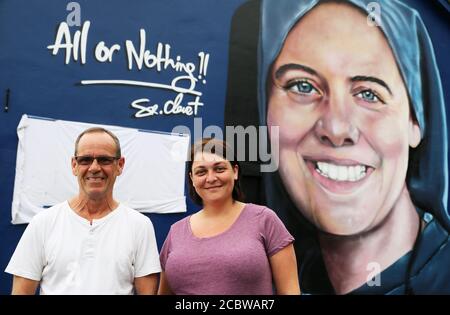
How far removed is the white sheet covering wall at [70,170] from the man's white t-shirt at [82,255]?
2.72 meters

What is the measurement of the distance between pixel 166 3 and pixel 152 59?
2.38 feet

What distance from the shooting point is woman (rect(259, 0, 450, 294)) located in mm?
5414

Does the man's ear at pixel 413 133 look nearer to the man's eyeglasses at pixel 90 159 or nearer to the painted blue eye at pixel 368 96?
the painted blue eye at pixel 368 96

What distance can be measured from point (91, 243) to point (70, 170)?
114 inches

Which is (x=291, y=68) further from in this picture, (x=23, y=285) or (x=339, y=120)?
(x=23, y=285)

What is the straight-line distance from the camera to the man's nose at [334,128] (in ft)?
18.0

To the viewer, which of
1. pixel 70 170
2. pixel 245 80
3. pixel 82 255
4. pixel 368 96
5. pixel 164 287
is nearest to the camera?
pixel 82 255

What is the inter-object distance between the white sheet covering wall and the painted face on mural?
1.33 m

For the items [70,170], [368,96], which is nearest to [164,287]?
[70,170]

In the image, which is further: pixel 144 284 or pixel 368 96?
pixel 368 96

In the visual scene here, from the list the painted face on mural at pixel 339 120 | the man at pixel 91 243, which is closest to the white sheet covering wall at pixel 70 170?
the painted face on mural at pixel 339 120

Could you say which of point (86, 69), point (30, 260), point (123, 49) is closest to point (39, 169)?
point (86, 69)

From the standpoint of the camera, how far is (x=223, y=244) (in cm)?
209

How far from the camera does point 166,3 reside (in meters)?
5.36
